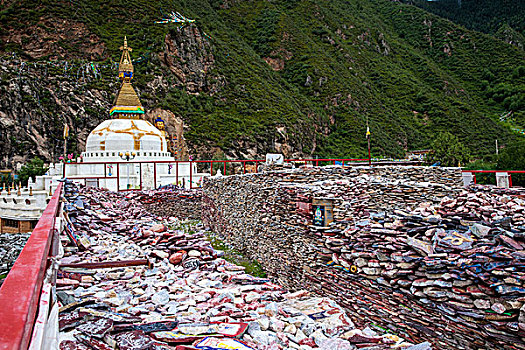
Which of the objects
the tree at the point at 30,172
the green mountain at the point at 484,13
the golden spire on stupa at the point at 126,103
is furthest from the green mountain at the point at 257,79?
the green mountain at the point at 484,13

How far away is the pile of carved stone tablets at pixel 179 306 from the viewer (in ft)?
11.5

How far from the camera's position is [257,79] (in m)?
63.0

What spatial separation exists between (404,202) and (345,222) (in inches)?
112

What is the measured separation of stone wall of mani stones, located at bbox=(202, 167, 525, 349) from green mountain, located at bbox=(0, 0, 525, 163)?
128ft

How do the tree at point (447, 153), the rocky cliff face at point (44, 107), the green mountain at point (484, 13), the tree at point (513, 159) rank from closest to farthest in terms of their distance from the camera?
the tree at point (513, 159) → the tree at point (447, 153) → the rocky cliff face at point (44, 107) → the green mountain at point (484, 13)

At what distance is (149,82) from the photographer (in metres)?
52.8

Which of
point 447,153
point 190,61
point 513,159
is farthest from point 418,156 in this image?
point 190,61

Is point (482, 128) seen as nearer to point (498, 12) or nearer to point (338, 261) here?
point (338, 261)

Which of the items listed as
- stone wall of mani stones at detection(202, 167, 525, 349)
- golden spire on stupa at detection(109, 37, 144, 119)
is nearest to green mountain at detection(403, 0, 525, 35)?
golden spire on stupa at detection(109, 37, 144, 119)

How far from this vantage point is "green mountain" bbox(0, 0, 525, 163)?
157 ft

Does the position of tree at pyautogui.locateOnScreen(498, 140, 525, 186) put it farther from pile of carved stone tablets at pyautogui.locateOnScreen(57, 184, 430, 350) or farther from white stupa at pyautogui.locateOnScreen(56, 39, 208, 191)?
pile of carved stone tablets at pyautogui.locateOnScreen(57, 184, 430, 350)

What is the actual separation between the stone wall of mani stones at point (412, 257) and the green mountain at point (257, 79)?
128 ft

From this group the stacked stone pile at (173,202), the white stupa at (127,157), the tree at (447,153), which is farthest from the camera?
the tree at (447,153)

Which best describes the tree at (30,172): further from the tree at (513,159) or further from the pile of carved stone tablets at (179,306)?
the tree at (513,159)
